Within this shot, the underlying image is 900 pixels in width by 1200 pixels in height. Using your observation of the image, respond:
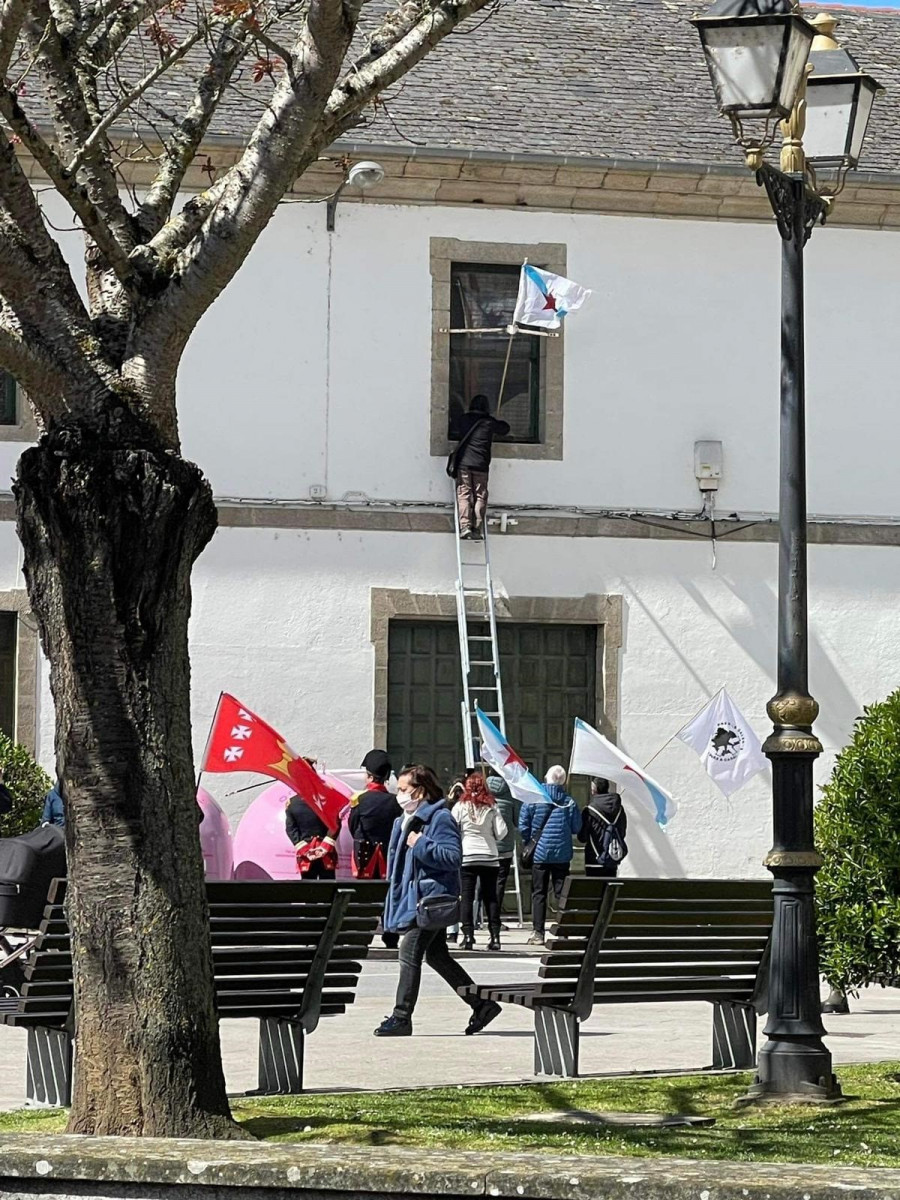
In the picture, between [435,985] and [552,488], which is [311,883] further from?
[552,488]

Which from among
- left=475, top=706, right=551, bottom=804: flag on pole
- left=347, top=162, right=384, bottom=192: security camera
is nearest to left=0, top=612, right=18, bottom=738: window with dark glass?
left=475, top=706, right=551, bottom=804: flag on pole

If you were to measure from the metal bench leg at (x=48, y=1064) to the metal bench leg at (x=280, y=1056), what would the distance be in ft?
2.94

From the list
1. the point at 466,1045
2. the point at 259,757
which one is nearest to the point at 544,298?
the point at 259,757

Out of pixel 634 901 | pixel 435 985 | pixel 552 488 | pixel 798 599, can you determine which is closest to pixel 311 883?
pixel 634 901

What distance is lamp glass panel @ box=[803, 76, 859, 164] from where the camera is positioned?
1069cm

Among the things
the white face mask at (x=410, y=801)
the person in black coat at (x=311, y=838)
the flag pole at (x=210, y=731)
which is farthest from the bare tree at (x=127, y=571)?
the flag pole at (x=210, y=731)

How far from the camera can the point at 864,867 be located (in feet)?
34.1

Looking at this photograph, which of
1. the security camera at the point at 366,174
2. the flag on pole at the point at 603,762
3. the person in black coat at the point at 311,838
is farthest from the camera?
the security camera at the point at 366,174

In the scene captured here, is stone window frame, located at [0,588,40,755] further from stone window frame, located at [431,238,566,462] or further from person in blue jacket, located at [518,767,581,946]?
person in blue jacket, located at [518,767,581,946]

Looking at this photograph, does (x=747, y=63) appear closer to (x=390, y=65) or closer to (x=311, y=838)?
(x=390, y=65)

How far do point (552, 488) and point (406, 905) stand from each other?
10.6 metres

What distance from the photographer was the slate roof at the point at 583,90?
74.8 feet

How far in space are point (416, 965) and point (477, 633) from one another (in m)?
10.3

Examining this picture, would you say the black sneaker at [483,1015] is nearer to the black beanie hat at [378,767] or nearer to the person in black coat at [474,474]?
the black beanie hat at [378,767]
